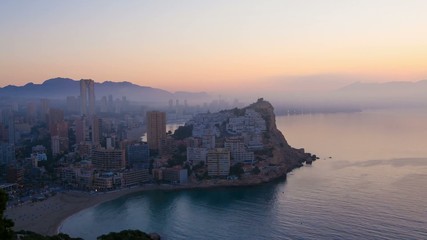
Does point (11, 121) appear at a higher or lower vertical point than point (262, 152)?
higher

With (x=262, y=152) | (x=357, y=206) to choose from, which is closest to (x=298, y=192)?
(x=357, y=206)

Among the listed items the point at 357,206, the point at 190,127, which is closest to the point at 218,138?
the point at 190,127

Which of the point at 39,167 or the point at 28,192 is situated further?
the point at 39,167

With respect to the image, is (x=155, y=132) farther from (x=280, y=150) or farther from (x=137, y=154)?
(x=280, y=150)

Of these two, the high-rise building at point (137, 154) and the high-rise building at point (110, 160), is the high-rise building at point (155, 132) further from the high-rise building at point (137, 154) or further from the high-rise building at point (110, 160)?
the high-rise building at point (110, 160)

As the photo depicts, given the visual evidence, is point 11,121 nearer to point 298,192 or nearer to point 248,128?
point 248,128

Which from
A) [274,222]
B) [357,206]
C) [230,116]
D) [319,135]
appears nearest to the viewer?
[274,222]

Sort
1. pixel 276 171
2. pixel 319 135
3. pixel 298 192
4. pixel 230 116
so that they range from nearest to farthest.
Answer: pixel 298 192, pixel 276 171, pixel 230 116, pixel 319 135
